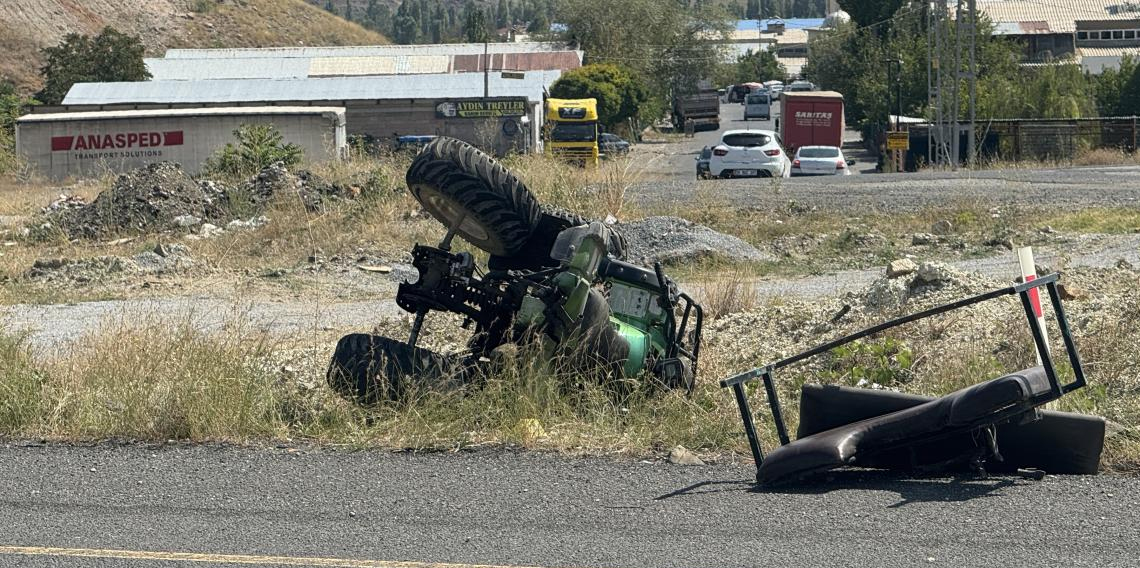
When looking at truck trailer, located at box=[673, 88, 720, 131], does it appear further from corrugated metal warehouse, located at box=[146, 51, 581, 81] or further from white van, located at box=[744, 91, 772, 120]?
corrugated metal warehouse, located at box=[146, 51, 581, 81]

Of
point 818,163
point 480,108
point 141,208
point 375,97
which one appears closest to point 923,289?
point 141,208

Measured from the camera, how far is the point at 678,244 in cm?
1781

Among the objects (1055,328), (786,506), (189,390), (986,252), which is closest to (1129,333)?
(1055,328)

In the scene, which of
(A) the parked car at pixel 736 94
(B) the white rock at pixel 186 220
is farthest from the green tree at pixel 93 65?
(A) the parked car at pixel 736 94

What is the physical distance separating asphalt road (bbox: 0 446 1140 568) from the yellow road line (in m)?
0.01

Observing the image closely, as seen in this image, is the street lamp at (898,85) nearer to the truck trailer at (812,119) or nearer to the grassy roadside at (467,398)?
the truck trailer at (812,119)

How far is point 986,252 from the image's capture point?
17953 mm

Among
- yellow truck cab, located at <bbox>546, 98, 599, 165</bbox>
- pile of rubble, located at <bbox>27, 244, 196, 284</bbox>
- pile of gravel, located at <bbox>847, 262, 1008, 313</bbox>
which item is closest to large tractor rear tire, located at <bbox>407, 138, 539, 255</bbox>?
pile of gravel, located at <bbox>847, 262, 1008, 313</bbox>

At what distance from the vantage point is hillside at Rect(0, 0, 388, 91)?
8750 cm

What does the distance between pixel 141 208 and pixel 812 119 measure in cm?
3687

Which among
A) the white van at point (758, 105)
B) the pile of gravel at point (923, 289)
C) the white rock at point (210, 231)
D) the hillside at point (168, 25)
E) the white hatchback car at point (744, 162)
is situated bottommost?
the white rock at point (210, 231)

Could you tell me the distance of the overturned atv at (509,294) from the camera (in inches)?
285

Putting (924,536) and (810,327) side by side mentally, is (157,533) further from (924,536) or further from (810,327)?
(810,327)

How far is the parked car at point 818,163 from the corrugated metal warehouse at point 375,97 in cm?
1628
